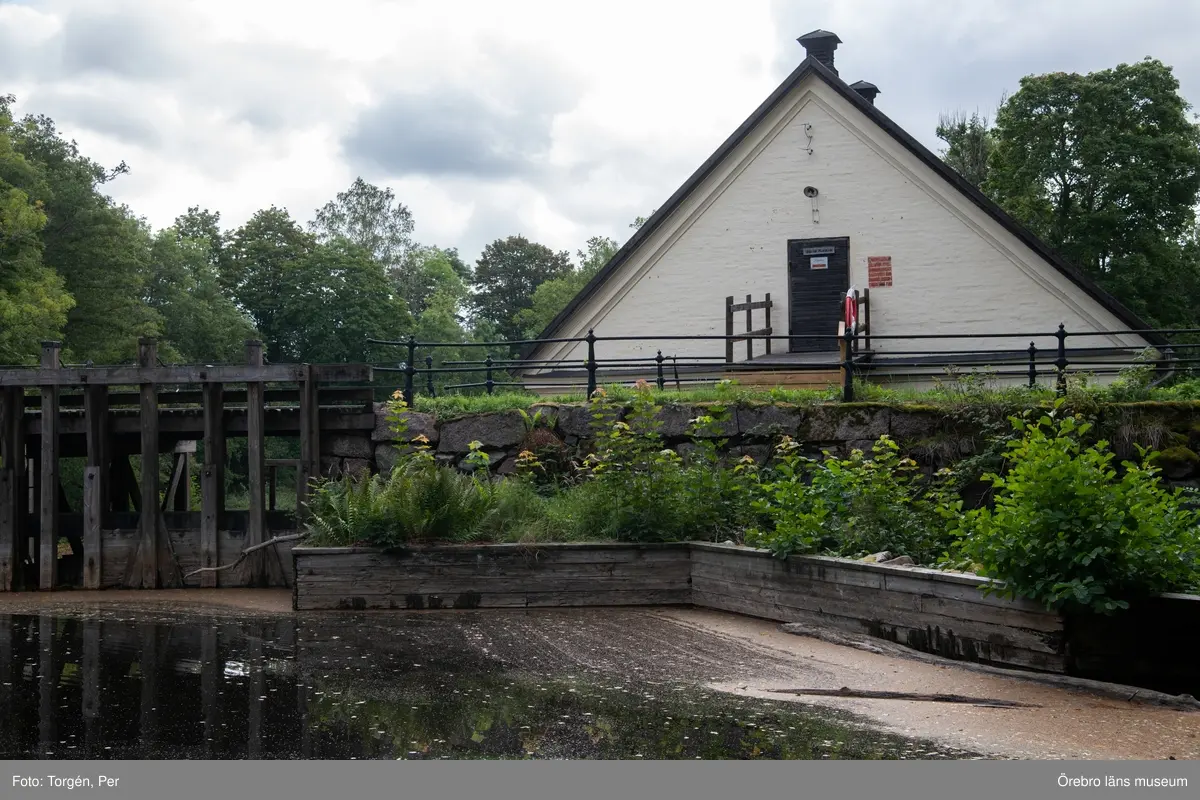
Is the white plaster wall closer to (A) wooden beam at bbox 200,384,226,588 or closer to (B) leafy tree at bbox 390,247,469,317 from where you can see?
(A) wooden beam at bbox 200,384,226,588

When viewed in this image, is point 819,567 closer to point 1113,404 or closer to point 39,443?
point 1113,404

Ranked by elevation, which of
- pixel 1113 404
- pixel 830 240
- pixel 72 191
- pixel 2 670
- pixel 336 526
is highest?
pixel 72 191

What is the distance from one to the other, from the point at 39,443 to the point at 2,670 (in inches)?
333

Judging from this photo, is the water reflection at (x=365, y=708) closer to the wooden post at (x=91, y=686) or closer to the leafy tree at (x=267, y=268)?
the wooden post at (x=91, y=686)

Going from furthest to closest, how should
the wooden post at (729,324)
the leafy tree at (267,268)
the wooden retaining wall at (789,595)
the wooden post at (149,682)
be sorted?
1. the leafy tree at (267,268)
2. the wooden post at (729,324)
3. the wooden retaining wall at (789,595)
4. the wooden post at (149,682)

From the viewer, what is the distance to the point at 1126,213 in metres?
28.7

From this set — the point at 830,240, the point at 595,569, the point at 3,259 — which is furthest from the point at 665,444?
the point at 3,259

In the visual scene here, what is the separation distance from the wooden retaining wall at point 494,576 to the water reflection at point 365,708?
1368 millimetres

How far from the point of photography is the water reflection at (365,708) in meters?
6.80

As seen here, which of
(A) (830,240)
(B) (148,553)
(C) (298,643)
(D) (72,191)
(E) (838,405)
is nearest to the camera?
(C) (298,643)

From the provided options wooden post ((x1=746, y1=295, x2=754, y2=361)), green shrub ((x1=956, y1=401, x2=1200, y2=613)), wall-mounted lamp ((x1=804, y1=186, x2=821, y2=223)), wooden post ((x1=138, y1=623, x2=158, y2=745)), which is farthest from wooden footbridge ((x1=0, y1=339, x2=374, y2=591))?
green shrub ((x1=956, y1=401, x2=1200, y2=613))

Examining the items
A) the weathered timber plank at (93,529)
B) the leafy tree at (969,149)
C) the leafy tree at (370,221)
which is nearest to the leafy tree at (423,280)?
the leafy tree at (370,221)

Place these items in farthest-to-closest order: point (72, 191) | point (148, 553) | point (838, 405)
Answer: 1. point (72, 191)
2. point (148, 553)
3. point (838, 405)

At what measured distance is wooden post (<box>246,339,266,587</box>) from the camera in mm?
15211
